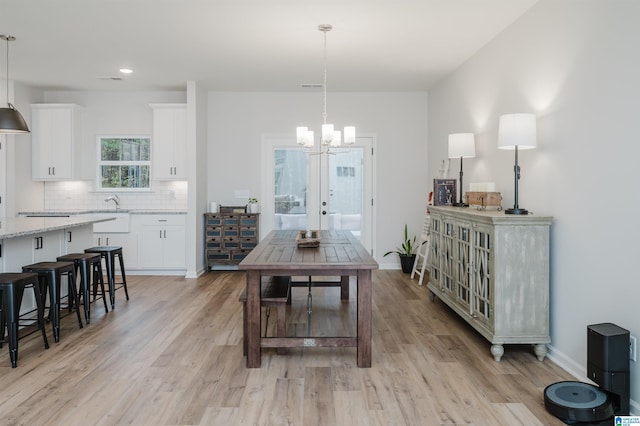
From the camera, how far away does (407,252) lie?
6855mm

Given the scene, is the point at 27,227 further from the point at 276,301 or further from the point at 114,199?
the point at 114,199

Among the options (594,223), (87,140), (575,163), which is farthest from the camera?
(87,140)

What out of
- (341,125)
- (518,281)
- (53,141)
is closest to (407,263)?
(341,125)

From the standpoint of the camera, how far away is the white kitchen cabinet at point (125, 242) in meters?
6.53

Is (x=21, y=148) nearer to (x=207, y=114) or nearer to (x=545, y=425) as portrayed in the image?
(x=207, y=114)

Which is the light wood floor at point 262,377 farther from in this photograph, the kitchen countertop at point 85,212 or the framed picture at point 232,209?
the framed picture at point 232,209

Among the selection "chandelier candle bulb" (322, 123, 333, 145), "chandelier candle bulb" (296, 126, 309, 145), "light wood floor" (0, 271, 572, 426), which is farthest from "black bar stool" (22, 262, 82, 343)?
Answer: "chandelier candle bulb" (322, 123, 333, 145)

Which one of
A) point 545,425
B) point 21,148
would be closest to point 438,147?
point 545,425

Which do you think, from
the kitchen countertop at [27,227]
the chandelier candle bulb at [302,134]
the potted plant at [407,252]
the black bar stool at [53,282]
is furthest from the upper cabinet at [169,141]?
the potted plant at [407,252]

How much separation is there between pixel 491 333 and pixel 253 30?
3377mm

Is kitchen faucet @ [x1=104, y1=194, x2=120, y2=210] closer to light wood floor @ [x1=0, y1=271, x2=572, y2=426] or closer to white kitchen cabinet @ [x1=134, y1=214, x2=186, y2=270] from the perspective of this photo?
white kitchen cabinet @ [x1=134, y1=214, x2=186, y2=270]

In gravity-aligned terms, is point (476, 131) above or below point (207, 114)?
below

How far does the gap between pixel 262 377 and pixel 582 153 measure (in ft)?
8.53

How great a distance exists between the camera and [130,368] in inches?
124
